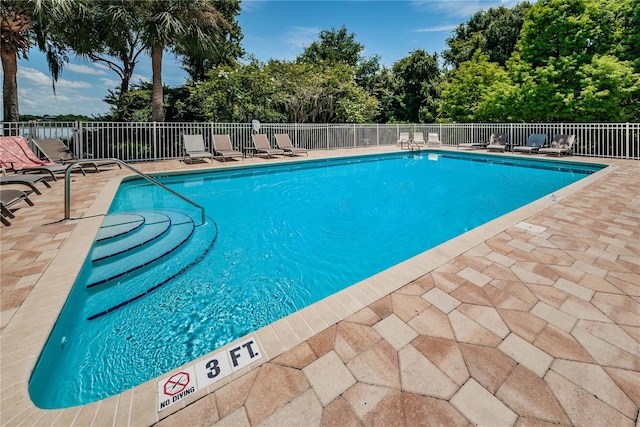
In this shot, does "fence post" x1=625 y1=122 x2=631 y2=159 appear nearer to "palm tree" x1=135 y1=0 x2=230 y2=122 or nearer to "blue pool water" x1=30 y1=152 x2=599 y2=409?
"blue pool water" x1=30 y1=152 x2=599 y2=409

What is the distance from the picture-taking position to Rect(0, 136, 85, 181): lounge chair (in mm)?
6523

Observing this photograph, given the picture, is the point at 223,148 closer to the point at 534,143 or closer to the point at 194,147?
the point at 194,147

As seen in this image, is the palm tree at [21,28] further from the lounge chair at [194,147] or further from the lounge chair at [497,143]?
the lounge chair at [497,143]

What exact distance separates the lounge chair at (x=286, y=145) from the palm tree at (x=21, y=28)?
7529 mm

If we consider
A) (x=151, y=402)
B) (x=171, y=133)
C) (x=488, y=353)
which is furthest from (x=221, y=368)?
(x=171, y=133)

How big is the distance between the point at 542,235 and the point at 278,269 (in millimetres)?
3230

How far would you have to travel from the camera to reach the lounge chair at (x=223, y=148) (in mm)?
10634

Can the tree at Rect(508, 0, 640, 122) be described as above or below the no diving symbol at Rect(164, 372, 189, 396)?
above

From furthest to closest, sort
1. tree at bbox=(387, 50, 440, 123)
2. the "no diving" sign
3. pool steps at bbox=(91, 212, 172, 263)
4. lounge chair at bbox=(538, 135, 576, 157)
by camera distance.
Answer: tree at bbox=(387, 50, 440, 123) → lounge chair at bbox=(538, 135, 576, 157) → pool steps at bbox=(91, 212, 172, 263) → the "no diving" sign

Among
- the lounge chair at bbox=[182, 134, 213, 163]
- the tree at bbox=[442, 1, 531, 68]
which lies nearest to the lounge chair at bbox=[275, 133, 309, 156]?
the lounge chair at bbox=[182, 134, 213, 163]

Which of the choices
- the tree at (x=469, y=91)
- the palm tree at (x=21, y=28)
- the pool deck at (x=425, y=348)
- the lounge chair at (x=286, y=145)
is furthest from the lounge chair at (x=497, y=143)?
the palm tree at (x=21, y=28)

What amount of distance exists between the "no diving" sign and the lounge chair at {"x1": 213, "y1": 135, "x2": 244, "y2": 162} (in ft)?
30.7

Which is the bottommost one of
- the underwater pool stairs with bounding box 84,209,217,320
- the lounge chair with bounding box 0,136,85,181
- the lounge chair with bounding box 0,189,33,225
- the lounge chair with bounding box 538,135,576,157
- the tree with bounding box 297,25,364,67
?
the underwater pool stairs with bounding box 84,209,217,320

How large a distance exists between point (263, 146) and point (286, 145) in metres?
1.10
